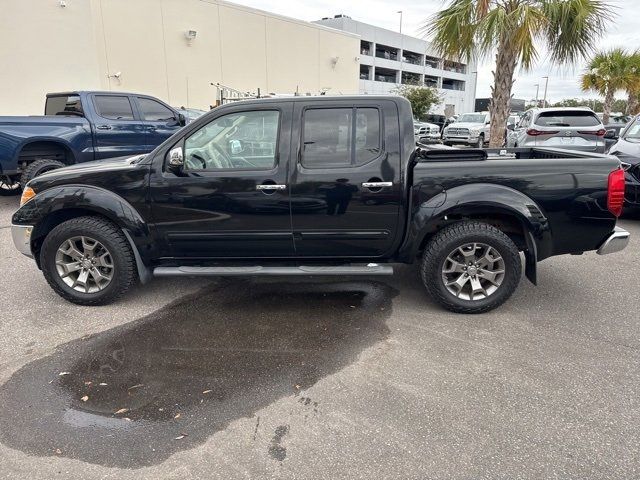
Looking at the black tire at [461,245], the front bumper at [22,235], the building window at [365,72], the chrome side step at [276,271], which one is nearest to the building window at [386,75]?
the building window at [365,72]

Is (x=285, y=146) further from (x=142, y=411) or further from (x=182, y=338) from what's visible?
(x=142, y=411)

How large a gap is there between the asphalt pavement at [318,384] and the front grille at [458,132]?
17147 mm

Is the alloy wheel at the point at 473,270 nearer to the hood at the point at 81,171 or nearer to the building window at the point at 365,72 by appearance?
the hood at the point at 81,171

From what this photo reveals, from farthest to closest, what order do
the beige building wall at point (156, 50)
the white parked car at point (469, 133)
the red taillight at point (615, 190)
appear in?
the white parked car at point (469, 133) → the beige building wall at point (156, 50) → the red taillight at point (615, 190)

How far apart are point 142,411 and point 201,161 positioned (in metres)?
2.09

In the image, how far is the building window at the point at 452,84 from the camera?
214 ft

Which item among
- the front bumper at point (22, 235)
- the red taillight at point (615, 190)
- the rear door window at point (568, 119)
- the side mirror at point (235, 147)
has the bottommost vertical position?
the front bumper at point (22, 235)

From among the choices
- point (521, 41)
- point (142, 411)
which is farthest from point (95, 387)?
point (521, 41)

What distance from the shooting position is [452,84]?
6606 centimetres

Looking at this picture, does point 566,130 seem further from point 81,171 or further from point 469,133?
point 469,133

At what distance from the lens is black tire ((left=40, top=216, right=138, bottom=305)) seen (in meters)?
4.08

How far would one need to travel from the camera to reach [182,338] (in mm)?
3711

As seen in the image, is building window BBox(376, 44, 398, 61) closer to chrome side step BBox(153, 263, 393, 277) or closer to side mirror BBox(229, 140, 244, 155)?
side mirror BBox(229, 140, 244, 155)

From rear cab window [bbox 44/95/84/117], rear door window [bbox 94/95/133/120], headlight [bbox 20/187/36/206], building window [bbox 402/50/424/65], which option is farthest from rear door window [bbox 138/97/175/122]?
building window [bbox 402/50/424/65]
